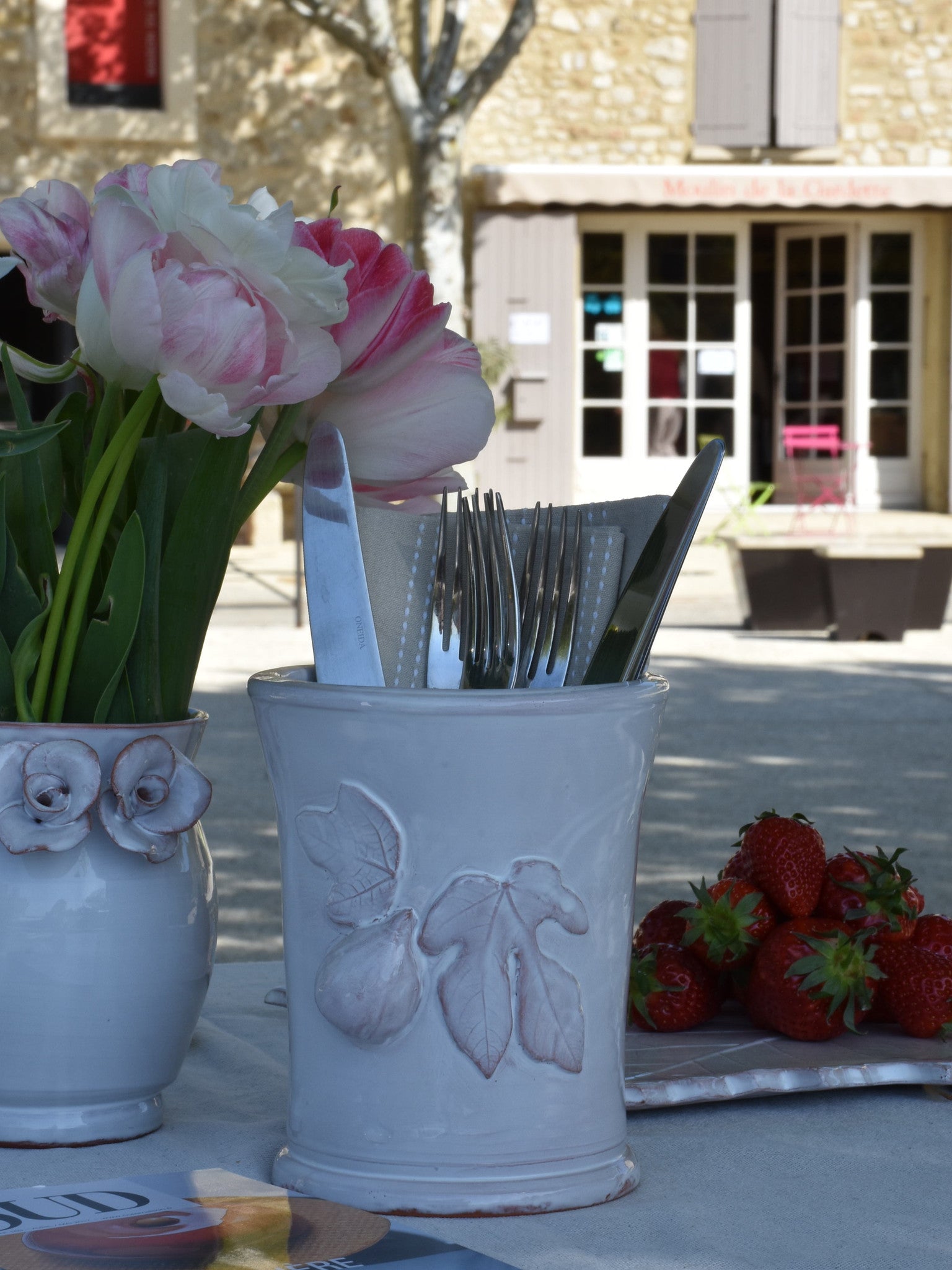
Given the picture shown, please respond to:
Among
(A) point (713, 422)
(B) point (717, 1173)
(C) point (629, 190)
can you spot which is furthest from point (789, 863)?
(A) point (713, 422)

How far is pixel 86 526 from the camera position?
0.73 meters

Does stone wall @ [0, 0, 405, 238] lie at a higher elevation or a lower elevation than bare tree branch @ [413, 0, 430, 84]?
lower

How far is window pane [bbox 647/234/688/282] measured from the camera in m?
11.3

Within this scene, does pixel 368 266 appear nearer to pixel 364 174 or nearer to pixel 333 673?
pixel 333 673

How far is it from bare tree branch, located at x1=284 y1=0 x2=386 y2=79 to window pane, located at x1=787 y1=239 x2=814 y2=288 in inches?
154

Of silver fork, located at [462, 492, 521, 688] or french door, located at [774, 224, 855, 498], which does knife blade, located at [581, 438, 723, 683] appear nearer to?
silver fork, located at [462, 492, 521, 688]

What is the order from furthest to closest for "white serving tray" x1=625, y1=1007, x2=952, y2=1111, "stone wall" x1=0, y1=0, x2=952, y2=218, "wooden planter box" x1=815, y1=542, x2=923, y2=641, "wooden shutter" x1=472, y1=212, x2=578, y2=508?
"wooden shutter" x1=472, y1=212, x2=578, y2=508 < "stone wall" x1=0, y1=0, x2=952, y2=218 < "wooden planter box" x1=815, y1=542, x2=923, y2=641 < "white serving tray" x1=625, y1=1007, x2=952, y2=1111

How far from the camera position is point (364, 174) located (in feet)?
33.7

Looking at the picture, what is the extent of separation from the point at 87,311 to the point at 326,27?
8707 millimetres

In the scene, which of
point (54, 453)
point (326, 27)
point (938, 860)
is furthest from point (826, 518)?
point (54, 453)

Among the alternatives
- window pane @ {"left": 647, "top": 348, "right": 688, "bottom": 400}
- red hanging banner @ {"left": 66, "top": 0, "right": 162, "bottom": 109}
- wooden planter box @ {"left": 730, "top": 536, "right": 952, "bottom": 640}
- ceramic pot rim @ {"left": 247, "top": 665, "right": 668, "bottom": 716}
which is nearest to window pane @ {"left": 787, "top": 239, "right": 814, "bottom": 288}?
window pane @ {"left": 647, "top": 348, "right": 688, "bottom": 400}

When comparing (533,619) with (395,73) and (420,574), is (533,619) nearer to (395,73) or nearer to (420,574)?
(420,574)

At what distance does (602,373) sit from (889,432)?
220 cm

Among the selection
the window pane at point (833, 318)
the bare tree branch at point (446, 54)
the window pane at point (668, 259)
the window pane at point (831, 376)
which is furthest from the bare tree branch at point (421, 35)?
the window pane at point (831, 376)
